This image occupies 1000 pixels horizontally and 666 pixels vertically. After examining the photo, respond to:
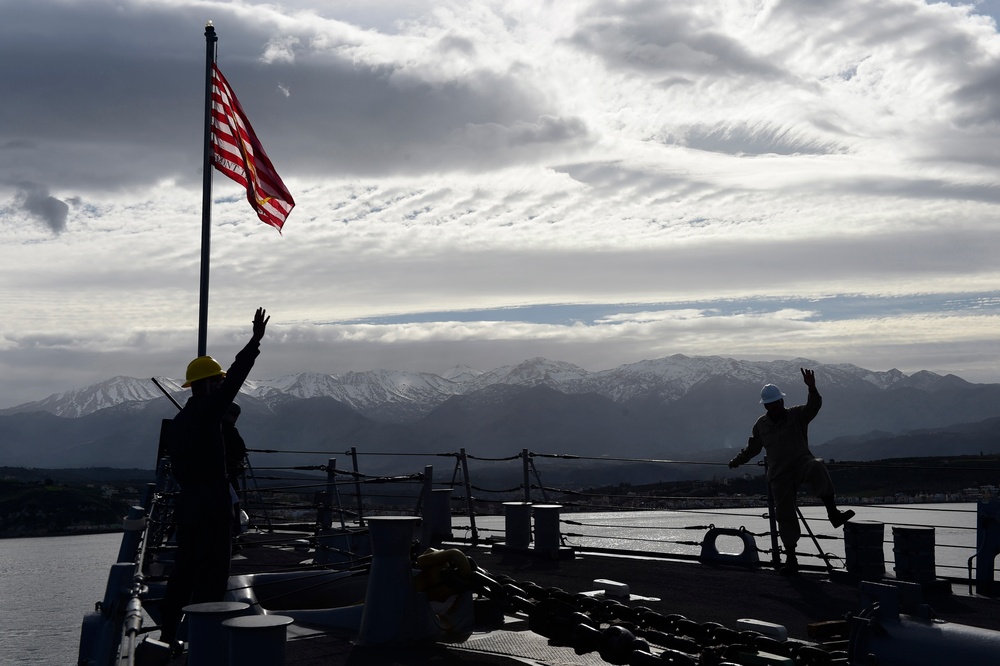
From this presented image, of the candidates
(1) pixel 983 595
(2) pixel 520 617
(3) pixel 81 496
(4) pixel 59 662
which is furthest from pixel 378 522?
(3) pixel 81 496

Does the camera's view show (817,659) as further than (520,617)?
No

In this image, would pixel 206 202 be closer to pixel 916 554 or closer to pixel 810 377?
pixel 810 377

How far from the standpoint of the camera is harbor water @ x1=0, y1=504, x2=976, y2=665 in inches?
999

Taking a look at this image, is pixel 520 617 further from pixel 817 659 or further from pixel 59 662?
pixel 59 662

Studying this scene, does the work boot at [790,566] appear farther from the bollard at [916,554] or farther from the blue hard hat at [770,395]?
the blue hard hat at [770,395]

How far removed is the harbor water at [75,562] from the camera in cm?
2538

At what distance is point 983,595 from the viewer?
908cm

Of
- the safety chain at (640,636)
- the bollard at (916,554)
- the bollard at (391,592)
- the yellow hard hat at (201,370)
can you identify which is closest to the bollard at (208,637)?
the safety chain at (640,636)

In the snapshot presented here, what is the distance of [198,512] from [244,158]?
937 cm

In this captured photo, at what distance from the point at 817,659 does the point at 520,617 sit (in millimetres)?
3308

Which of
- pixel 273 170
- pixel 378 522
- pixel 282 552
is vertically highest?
pixel 273 170

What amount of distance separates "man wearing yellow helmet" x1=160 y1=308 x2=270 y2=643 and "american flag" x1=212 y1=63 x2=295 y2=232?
8.64 meters

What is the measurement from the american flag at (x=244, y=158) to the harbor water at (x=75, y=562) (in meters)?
6.09

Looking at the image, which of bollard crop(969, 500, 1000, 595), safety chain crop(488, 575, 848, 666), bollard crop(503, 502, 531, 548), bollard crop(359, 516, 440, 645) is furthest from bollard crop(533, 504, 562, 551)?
safety chain crop(488, 575, 848, 666)
